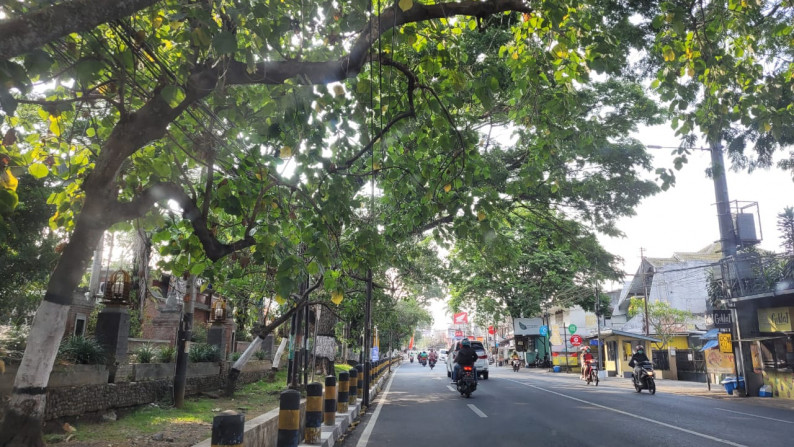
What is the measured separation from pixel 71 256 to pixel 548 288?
3084cm

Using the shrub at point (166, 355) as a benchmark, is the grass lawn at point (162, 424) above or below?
below

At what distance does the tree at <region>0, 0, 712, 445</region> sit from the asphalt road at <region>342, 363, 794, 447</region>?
3254 millimetres

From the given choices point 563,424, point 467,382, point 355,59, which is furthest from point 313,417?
point 467,382

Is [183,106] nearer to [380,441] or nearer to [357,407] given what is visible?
[380,441]

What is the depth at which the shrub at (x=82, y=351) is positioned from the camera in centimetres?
820

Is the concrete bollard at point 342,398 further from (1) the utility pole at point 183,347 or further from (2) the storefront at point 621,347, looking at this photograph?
(2) the storefront at point 621,347

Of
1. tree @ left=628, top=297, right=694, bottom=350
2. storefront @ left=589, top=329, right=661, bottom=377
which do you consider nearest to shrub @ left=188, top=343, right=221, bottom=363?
storefront @ left=589, top=329, right=661, bottom=377

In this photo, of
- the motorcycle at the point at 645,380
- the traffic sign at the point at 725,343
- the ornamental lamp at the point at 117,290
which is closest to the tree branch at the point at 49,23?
the ornamental lamp at the point at 117,290

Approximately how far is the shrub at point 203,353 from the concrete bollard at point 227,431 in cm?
1024

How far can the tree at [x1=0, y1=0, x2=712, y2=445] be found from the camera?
4.30 metres

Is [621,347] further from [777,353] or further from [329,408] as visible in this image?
[329,408]

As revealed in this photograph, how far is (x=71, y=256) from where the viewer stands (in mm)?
4703

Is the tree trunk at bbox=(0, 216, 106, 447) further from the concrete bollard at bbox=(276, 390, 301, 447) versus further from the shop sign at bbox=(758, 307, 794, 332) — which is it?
the shop sign at bbox=(758, 307, 794, 332)

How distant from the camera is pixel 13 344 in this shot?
790cm
